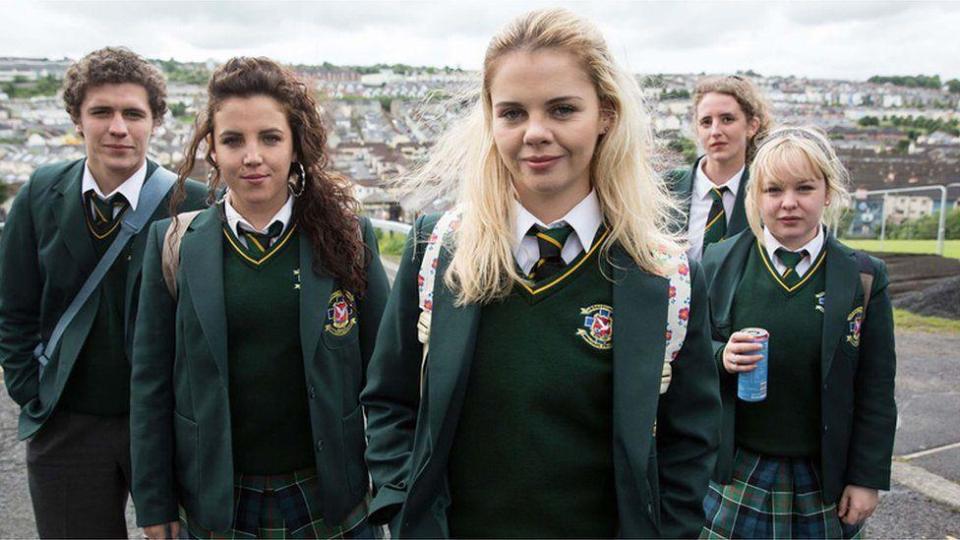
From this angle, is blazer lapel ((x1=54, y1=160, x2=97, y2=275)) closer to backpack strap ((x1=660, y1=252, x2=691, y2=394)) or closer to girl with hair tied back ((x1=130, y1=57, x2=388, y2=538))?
girl with hair tied back ((x1=130, y1=57, x2=388, y2=538))

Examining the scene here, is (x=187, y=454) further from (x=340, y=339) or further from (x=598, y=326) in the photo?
(x=598, y=326)

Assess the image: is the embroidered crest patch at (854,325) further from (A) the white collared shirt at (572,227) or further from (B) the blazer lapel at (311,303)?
(B) the blazer lapel at (311,303)

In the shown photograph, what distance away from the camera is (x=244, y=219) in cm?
248

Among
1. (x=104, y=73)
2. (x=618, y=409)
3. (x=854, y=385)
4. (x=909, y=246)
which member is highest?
(x=104, y=73)

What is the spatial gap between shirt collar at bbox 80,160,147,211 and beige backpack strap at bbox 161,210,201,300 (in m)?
0.57

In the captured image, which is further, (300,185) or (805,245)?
(805,245)

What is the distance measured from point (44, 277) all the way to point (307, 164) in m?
1.18

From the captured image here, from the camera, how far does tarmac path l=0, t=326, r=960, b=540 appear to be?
383cm

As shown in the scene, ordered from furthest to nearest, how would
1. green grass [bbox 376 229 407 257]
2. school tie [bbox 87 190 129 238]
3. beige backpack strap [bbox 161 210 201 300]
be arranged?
green grass [bbox 376 229 407 257]
school tie [bbox 87 190 129 238]
beige backpack strap [bbox 161 210 201 300]

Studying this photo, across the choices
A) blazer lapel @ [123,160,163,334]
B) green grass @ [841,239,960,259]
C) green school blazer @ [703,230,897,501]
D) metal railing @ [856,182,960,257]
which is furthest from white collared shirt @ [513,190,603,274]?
green grass @ [841,239,960,259]

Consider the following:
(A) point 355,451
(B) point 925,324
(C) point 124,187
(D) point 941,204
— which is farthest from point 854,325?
(D) point 941,204

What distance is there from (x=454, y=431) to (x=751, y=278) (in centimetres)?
158

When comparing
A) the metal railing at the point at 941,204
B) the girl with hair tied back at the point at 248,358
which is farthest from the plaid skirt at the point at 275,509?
the metal railing at the point at 941,204

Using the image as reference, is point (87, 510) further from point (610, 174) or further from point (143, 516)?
point (610, 174)
